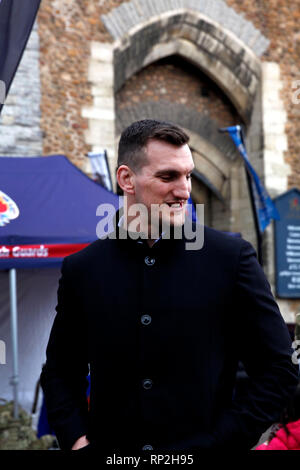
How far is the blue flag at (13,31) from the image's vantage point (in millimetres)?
3430

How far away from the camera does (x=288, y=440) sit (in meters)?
2.89

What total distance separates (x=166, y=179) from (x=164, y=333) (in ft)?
1.41

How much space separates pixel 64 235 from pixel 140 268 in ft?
13.6

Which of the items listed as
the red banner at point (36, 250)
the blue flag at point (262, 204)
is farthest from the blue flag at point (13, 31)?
the blue flag at point (262, 204)

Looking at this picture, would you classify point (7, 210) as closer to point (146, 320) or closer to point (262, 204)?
point (146, 320)

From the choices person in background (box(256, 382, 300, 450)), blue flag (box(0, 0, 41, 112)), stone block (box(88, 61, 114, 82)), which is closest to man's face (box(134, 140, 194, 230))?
person in background (box(256, 382, 300, 450))

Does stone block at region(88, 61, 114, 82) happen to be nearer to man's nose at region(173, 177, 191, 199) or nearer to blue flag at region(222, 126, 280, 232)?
blue flag at region(222, 126, 280, 232)

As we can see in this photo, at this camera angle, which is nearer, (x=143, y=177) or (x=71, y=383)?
(x=143, y=177)

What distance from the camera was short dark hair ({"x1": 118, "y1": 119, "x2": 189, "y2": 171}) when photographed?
6.03ft

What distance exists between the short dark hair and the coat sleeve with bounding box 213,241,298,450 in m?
0.44

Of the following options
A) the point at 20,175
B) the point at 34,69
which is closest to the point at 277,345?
the point at 20,175

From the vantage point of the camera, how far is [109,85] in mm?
10164

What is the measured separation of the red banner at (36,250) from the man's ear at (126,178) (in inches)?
157

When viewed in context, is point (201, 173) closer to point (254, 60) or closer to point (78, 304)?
point (254, 60)
